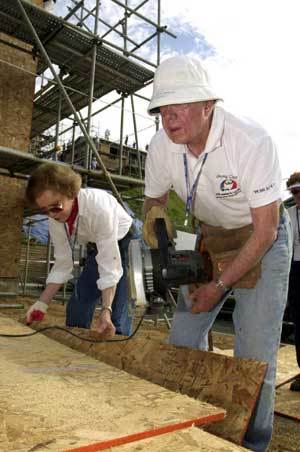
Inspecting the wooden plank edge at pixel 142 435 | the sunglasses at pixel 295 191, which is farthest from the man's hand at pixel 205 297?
the sunglasses at pixel 295 191

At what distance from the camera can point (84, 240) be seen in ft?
10.4

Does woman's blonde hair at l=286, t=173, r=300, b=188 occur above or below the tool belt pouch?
above

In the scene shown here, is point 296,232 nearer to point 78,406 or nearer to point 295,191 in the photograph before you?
point 295,191

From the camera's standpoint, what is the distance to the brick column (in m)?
7.60

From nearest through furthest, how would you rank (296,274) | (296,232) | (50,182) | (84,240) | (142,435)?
(142,435)
(50,182)
(84,240)
(296,274)
(296,232)

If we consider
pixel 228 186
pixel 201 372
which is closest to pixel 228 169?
pixel 228 186

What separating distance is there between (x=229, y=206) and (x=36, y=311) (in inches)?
69.7

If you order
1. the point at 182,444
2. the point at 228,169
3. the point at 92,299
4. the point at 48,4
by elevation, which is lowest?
the point at 182,444

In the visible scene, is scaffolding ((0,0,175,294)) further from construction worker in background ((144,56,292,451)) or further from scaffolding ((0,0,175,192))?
construction worker in background ((144,56,292,451))

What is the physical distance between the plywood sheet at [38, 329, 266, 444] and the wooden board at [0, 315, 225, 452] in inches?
8.0

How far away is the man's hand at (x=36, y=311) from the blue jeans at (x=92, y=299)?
0.31 m

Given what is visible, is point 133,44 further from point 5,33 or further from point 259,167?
point 259,167

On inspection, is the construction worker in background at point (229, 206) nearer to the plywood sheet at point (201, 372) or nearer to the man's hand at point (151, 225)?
the man's hand at point (151, 225)

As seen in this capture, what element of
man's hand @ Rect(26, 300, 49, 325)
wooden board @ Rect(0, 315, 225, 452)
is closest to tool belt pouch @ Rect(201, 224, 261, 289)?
wooden board @ Rect(0, 315, 225, 452)
